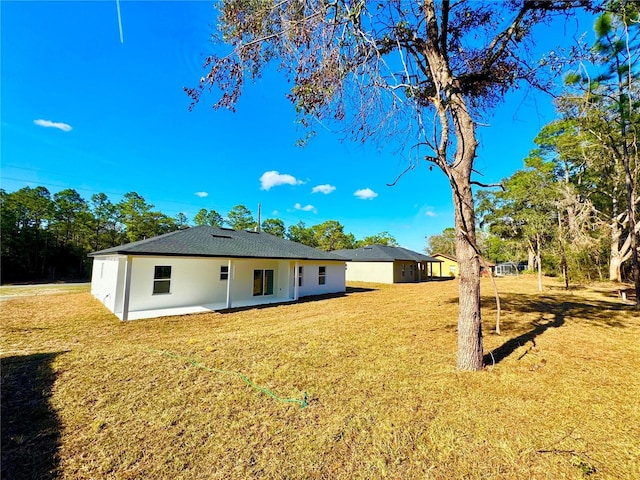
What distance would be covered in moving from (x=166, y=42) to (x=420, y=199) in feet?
36.9

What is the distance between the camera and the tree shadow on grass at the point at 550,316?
18.1 feet

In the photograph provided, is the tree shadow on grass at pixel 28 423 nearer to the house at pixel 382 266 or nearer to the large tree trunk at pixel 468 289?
the large tree trunk at pixel 468 289

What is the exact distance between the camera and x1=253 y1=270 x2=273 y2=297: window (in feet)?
43.5

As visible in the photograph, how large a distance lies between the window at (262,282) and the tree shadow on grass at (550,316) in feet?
33.4

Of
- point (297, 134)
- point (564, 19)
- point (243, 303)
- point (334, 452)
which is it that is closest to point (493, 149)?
point (564, 19)

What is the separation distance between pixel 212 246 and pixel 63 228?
28.8 metres

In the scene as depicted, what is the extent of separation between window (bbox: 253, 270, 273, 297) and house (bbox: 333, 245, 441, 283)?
1141 cm

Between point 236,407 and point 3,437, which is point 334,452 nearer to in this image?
point 236,407

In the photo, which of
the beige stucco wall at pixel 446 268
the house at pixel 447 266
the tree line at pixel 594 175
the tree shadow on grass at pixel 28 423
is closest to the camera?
the tree shadow on grass at pixel 28 423

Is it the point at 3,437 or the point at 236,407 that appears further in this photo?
the point at 236,407

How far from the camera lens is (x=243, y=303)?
11758 mm

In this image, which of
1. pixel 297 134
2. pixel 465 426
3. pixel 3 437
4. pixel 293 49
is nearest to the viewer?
pixel 3 437

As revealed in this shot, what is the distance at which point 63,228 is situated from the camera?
2812 cm

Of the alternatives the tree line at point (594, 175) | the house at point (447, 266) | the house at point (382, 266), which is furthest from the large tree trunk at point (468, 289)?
the house at point (447, 266)
